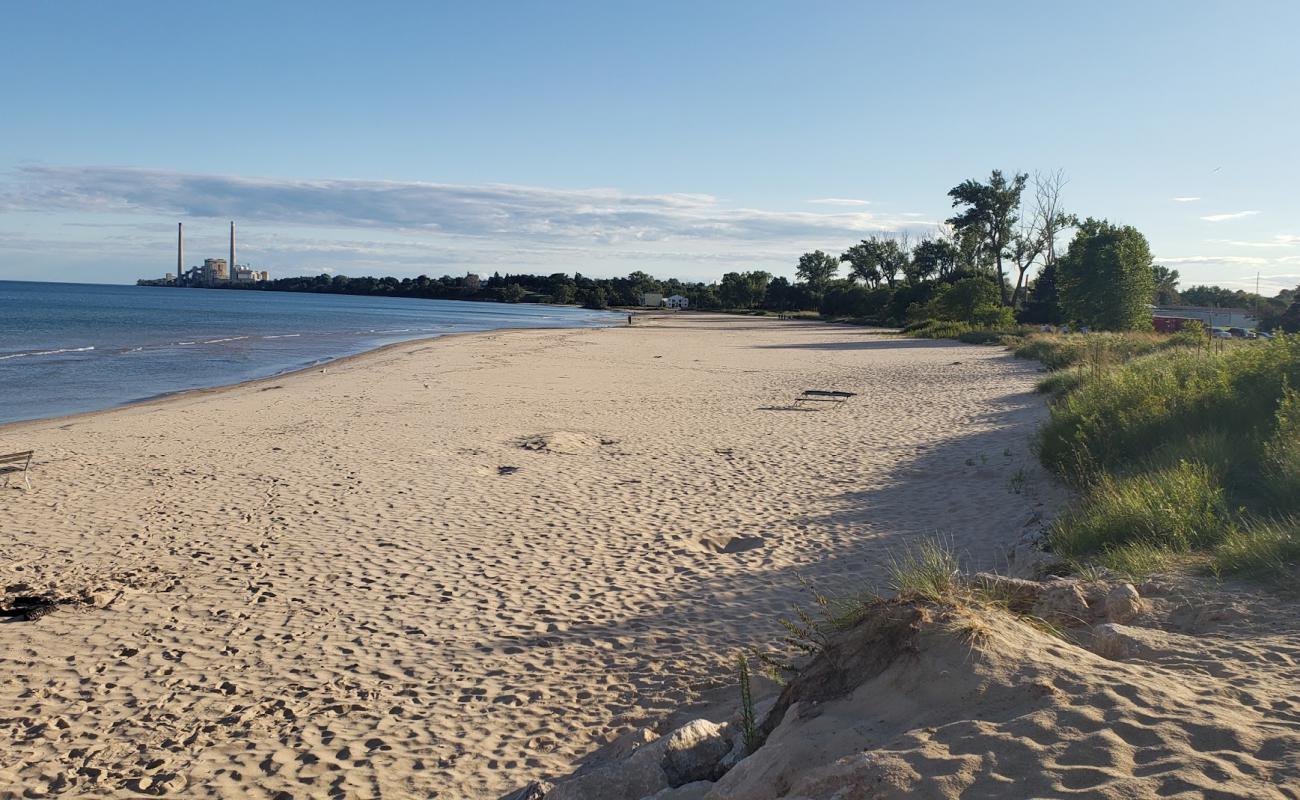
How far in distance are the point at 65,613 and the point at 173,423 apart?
10.8m

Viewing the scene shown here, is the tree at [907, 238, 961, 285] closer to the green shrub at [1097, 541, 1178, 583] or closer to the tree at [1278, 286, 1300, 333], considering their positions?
the tree at [1278, 286, 1300, 333]

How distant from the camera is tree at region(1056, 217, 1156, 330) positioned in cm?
3562

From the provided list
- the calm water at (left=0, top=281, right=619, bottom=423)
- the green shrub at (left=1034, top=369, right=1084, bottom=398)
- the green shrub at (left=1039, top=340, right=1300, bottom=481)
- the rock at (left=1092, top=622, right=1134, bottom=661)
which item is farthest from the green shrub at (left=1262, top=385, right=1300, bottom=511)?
the calm water at (left=0, top=281, right=619, bottom=423)

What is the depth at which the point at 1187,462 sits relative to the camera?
7.55 meters

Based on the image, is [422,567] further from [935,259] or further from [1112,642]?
[935,259]

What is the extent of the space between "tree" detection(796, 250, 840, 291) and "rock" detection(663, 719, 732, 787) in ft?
407

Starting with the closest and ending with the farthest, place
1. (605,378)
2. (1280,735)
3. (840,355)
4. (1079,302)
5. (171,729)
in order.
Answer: (1280,735) → (171,729) → (605,378) → (840,355) → (1079,302)

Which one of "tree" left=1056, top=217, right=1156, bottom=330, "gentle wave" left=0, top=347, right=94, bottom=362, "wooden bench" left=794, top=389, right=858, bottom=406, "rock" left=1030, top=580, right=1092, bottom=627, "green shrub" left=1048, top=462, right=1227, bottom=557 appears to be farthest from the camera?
"tree" left=1056, top=217, right=1156, bottom=330

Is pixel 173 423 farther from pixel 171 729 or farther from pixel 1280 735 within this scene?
pixel 1280 735

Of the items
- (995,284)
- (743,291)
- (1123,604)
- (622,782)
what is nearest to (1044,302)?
(995,284)

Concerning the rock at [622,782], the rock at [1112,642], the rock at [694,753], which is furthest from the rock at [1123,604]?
the rock at [622,782]

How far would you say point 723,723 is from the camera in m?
4.56

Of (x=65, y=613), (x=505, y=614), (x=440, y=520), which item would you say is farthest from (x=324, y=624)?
(x=440, y=520)

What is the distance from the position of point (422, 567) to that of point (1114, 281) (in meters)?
35.5
